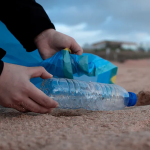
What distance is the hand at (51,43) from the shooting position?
1697mm

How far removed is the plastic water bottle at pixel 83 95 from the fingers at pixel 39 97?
1.45 feet

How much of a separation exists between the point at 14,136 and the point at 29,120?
0.82 ft

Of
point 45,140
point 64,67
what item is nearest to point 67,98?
point 64,67

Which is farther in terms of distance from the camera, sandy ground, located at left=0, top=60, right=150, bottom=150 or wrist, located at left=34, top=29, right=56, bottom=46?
wrist, located at left=34, top=29, right=56, bottom=46

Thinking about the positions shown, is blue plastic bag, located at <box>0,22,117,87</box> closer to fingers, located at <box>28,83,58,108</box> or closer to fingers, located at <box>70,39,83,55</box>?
fingers, located at <box>70,39,83,55</box>

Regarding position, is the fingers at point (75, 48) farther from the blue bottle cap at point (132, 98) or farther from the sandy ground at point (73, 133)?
Answer: the sandy ground at point (73, 133)

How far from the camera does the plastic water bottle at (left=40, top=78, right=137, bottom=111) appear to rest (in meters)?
1.58

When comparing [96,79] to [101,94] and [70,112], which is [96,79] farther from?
[70,112]

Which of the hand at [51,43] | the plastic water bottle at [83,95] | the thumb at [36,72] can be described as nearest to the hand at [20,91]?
the thumb at [36,72]

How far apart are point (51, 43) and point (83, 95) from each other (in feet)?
1.81

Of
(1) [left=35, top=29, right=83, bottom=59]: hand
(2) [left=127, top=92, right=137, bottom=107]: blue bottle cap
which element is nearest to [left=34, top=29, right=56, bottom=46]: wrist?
(1) [left=35, top=29, right=83, bottom=59]: hand

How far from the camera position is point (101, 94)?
5.79 feet

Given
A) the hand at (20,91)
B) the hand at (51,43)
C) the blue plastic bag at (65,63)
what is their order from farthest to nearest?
1. the hand at (51,43)
2. the blue plastic bag at (65,63)
3. the hand at (20,91)

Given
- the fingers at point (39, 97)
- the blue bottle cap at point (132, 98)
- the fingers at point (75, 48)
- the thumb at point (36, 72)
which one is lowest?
the blue bottle cap at point (132, 98)
